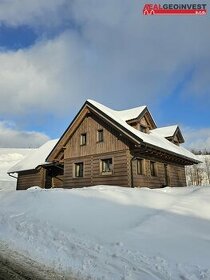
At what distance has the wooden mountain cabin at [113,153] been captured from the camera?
18859 mm

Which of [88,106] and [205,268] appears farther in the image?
[88,106]

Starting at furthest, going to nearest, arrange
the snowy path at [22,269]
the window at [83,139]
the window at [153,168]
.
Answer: the window at [83,139], the window at [153,168], the snowy path at [22,269]

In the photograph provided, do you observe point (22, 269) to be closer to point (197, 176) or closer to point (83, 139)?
point (83, 139)

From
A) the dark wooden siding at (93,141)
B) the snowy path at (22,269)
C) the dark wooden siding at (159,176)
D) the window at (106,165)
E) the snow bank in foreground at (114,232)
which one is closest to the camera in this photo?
the snowy path at (22,269)

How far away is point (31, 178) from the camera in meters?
27.5

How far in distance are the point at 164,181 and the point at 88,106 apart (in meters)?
8.41

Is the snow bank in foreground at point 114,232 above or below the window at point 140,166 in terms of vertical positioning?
below

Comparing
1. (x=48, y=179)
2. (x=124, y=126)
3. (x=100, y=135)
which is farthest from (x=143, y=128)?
(x=48, y=179)

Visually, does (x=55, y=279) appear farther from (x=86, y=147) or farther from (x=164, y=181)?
(x=164, y=181)

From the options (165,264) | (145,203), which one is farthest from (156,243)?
(145,203)

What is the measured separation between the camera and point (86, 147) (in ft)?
71.6

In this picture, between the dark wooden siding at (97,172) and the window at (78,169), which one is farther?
the window at (78,169)

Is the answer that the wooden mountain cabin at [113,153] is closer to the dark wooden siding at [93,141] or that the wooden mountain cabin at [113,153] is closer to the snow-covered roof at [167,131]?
the dark wooden siding at [93,141]

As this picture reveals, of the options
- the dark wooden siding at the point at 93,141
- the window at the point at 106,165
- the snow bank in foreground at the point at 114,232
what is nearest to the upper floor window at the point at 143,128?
the dark wooden siding at the point at 93,141
